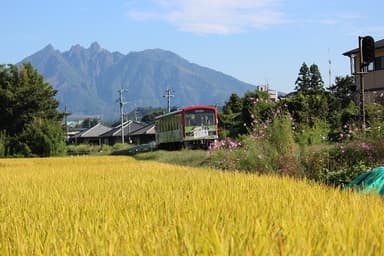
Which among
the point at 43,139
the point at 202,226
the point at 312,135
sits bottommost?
the point at 202,226

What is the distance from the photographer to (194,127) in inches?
1163

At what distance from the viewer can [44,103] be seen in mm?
47312

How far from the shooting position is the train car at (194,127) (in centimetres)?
2938

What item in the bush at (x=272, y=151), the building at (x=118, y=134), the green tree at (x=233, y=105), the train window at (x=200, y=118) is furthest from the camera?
the building at (x=118, y=134)

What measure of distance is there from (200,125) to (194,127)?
0.40 meters

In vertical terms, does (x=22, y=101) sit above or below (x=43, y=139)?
above

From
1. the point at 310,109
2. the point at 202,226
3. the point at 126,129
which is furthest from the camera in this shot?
the point at 126,129

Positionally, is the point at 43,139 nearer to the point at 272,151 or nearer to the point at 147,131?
the point at 147,131

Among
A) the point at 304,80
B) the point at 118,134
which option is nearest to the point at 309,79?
the point at 304,80

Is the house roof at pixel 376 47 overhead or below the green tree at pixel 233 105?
overhead

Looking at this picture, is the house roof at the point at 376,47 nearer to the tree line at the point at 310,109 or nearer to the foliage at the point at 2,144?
the tree line at the point at 310,109

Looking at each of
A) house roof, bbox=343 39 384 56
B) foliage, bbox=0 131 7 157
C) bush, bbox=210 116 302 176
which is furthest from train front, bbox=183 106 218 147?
foliage, bbox=0 131 7 157

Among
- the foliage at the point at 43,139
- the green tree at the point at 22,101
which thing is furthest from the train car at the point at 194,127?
the green tree at the point at 22,101

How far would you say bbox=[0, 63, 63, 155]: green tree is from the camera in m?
45.8
